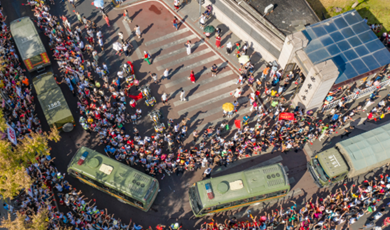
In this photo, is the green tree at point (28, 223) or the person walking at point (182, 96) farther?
the person walking at point (182, 96)

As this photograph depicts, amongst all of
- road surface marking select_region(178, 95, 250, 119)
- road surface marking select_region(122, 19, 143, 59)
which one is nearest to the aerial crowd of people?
road surface marking select_region(178, 95, 250, 119)

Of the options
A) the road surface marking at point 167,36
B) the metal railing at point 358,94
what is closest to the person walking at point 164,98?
the road surface marking at point 167,36

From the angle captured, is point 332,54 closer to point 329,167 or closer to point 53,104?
point 329,167

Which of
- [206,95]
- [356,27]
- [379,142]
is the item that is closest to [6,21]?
[206,95]

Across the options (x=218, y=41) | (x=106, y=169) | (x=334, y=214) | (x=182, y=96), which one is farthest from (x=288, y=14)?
(x=106, y=169)

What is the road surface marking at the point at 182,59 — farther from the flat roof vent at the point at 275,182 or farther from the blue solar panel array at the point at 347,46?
the flat roof vent at the point at 275,182

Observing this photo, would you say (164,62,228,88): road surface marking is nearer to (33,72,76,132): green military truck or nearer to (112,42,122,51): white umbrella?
(112,42,122,51): white umbrella
